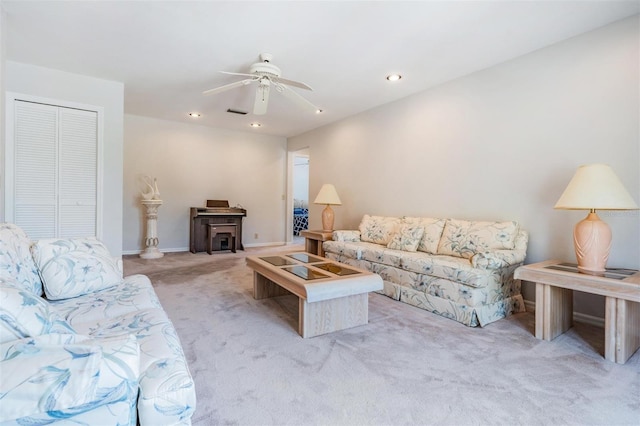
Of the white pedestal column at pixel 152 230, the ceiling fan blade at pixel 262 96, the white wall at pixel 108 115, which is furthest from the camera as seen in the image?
the white pedestal column at pixel 152 230

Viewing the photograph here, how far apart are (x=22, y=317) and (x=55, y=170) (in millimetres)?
3466

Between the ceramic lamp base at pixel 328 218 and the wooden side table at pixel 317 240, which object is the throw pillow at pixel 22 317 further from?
the ceramic lamp base at pixel 328 218

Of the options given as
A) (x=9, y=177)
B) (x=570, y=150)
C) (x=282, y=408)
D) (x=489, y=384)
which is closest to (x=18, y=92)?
(x=9, y=177)

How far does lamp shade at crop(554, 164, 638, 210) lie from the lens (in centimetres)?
214

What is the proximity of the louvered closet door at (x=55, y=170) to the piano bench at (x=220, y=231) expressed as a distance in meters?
2.14

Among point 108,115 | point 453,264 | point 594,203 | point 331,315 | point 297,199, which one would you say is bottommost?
point 331,315

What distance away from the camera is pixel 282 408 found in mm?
1516

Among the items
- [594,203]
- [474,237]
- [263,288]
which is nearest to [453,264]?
[474,237]

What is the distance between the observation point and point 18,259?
5.42ft

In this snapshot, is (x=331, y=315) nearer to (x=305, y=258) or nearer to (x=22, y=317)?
(x=305, y=258)

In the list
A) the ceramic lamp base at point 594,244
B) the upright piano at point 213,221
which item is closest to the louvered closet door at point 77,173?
the upright piano at point 213,221

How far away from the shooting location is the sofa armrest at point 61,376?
770mm

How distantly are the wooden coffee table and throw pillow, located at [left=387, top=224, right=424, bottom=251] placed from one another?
103 centimetres

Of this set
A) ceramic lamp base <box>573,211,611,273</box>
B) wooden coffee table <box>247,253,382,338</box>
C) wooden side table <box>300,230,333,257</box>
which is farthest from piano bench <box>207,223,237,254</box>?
ceramic lamp base <box>573,211,611,273</box>
